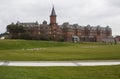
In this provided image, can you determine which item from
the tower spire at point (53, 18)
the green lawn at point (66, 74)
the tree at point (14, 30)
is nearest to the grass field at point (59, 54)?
the green lawn at point (66, 74)

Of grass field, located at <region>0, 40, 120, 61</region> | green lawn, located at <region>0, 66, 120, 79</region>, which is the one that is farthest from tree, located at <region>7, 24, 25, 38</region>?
green lawn, located at <region>0, 66, 120, 79</region>

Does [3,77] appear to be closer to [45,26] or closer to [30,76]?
[30,76]

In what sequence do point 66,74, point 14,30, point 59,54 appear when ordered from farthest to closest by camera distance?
point 14,30 → point 59,54 → point 66,74

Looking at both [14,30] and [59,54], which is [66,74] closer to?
[59,54]

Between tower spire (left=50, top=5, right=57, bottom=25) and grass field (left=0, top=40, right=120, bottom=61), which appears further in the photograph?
A: tower spire (left=50, top=5, right=57, bottom=25)

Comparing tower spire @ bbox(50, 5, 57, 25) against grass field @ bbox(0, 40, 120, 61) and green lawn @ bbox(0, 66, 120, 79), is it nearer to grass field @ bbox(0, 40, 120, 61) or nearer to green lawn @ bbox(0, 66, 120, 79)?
grass field @ bbox(0, 40, 120, 61)

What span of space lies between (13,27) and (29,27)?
29.6m

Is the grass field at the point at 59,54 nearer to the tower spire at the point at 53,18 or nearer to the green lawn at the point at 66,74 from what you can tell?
the green lawn at the point at 66,74

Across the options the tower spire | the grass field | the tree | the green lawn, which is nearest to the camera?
the green lawn

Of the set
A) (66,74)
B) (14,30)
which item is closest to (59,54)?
(66,74)

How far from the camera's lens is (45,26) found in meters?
197

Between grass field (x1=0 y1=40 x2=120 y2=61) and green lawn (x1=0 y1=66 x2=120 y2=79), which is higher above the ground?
green lawn (x1=0 y1=66 x2=120 y2=79)

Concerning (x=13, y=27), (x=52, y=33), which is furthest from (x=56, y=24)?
(x=13, y=27)

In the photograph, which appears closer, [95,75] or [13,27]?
[95,75]
